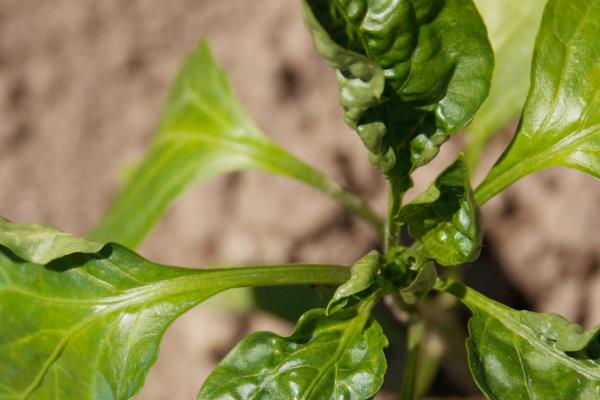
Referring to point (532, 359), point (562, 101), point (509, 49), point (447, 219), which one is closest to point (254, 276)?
point (447, 219)

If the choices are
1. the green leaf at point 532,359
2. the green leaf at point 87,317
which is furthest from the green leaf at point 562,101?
the green leaf at point 87,317

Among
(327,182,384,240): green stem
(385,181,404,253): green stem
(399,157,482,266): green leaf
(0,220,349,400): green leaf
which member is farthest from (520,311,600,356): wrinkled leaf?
(327,182,384,240): green stem

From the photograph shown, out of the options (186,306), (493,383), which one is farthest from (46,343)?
(493,383)

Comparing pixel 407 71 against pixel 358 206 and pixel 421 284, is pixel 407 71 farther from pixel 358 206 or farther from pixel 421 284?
pixel 358 206

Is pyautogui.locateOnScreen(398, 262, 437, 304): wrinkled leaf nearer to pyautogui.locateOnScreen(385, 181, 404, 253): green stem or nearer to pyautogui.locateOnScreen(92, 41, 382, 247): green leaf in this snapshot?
pyautogui.locateOnScreen(385, 181, 404, 253): green stem

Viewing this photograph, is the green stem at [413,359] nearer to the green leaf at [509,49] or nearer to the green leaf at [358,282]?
the green leaf at [358,282]
